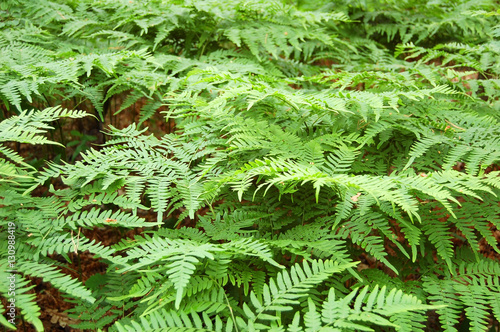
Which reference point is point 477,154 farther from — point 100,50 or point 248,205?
point 100,50

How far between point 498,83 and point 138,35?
271 centimetres

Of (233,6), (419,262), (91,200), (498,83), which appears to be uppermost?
(233,6)

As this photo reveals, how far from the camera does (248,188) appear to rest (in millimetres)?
1972

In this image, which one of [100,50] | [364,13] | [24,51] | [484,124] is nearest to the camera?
[484,124]

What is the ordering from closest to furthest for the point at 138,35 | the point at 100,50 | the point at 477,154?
the point at 477,154 < the point at 100,50 < the point at 138,35

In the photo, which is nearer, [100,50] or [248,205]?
[248,205]

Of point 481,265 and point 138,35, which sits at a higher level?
point 138,35

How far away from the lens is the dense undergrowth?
Answer: 1.40 meters

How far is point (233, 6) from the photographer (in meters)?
2.96

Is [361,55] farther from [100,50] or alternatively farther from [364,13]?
[100,50]

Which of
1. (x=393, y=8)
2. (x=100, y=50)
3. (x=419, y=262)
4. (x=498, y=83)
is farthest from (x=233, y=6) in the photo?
(x=419, y=262)

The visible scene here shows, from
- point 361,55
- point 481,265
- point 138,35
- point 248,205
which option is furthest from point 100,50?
point 481,265

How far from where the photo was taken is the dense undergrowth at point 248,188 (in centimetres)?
140

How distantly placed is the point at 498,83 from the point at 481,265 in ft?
4.56
